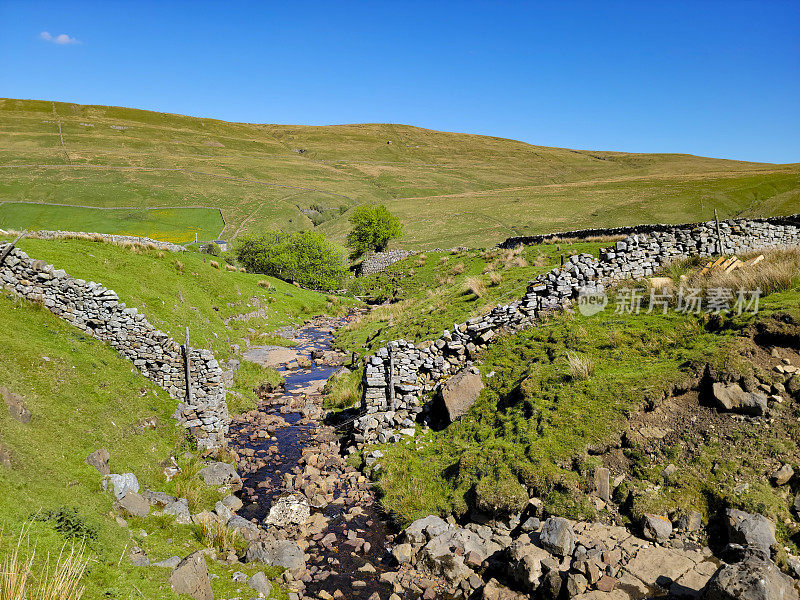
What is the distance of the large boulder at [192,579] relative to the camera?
8.27 metres

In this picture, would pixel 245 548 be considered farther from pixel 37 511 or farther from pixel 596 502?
pixel 596 502

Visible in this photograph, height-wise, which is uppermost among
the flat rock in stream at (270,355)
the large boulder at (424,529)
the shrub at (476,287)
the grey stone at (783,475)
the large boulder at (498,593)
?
the shrub at (476,287)

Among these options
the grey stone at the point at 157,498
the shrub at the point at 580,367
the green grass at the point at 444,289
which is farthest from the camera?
the green grass at the point at 444,289

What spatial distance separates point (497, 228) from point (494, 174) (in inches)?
4832

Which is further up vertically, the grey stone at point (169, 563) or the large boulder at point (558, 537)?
the large boulder at point (558, 537)

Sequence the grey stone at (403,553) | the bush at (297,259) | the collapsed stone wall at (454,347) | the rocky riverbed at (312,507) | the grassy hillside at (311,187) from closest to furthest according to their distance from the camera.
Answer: the rocky riverbed at (312,507), the grey stone at (403,553), the collapsed stone wall at (454,347), the bush at (297,259), the grassy hillside at (311,187)

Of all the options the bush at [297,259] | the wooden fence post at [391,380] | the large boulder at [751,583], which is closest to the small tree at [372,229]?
the bush at [297,259]

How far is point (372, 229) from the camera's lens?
72.3 metres

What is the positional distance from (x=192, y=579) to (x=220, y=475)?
5974 mm

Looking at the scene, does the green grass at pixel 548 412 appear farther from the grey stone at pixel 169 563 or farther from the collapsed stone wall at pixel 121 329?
the collapsed stone wall at pixel 121 329

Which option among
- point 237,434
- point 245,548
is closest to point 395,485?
point 245,548

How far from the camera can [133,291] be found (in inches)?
890

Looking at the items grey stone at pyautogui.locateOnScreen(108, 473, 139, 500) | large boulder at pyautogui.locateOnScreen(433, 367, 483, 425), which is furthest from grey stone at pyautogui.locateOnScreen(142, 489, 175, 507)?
large boulder at pyautogui.locateOnScreen(433, 367, 483, 425)

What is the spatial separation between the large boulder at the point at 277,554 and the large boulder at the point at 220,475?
3.47 metres
